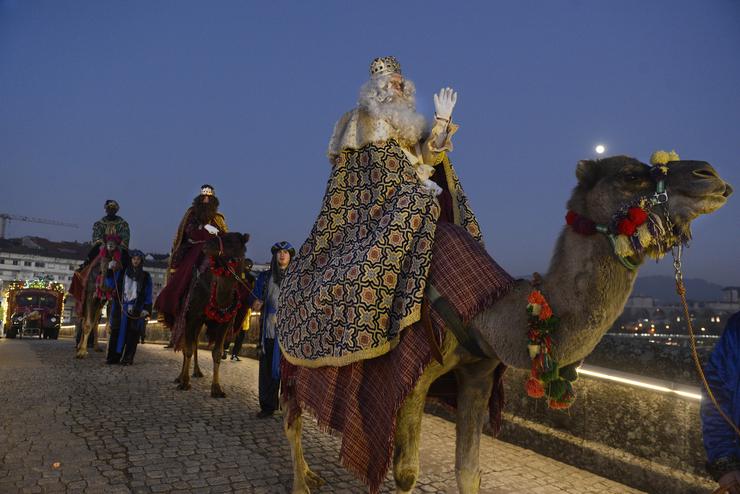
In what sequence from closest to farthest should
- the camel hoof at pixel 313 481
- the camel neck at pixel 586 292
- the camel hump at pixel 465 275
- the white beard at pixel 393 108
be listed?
the camel neck at pixel 586 292 < the camel hump at pixel 465 275 < the white beard at pixel 393 108 < the camel hoof at pixel 313 481

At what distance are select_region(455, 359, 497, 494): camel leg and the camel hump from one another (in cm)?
65

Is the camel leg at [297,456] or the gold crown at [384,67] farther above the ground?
the gold crown at [384,67]

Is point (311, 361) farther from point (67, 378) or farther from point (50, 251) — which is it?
point (50, 251)

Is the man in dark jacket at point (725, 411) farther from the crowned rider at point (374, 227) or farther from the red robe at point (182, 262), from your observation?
the red robe at point (182, 262)

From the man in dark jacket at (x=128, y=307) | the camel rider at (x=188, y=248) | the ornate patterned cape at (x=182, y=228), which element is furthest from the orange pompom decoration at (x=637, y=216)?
the man in dark jacket at (x=128, y=307)

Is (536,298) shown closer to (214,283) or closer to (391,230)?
(391,230)

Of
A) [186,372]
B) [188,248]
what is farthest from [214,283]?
[186,372]

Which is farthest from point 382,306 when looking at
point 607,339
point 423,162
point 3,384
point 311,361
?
point 3,384

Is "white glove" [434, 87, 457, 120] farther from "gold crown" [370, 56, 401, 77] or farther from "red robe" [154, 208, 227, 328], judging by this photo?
"red robe" [154, 208, 227, 328]

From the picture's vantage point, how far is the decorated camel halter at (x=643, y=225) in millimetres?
2145

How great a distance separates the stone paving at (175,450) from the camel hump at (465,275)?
2551 millimetres

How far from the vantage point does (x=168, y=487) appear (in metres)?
4.15

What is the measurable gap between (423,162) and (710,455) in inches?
101

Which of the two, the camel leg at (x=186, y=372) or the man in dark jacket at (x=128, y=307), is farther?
the man in dark jacket at (x=128, y=307)
